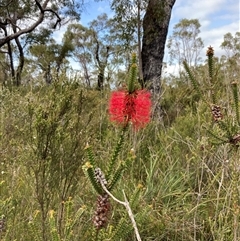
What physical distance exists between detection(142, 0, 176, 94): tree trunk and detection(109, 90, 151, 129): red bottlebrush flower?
680 centimetres

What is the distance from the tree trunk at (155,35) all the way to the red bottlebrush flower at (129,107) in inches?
268

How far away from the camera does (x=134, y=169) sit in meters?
3.72

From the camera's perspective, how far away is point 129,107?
1.39 m

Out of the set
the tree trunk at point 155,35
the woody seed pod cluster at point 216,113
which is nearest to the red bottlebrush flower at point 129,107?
the woody seed pod cluster at point 216,113

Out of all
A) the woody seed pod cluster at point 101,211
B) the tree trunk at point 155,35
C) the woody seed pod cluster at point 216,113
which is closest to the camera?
the woody seed pod cluster at point 101,211

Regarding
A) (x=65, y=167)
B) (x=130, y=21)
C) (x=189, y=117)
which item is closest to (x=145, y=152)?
(x=189, y=117)

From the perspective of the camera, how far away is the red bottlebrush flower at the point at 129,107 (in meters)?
1.38

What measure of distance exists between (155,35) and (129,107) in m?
7.08

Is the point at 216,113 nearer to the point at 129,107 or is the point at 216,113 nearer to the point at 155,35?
the point at 129,107

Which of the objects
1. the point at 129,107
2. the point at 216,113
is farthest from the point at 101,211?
the point at 216,113

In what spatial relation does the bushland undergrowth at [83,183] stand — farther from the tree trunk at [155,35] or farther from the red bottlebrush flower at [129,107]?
the tree trunk at [155,35]

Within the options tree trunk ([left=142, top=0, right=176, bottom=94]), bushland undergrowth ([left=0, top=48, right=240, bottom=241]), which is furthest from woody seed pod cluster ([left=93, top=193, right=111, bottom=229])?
tree trunk ([left=142, top=0, right=176, bottom=94])

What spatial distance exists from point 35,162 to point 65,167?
10.7 inches

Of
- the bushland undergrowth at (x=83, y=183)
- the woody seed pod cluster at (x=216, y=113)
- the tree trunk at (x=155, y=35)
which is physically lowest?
the bushland undergrowth at (x=83, y=183)
